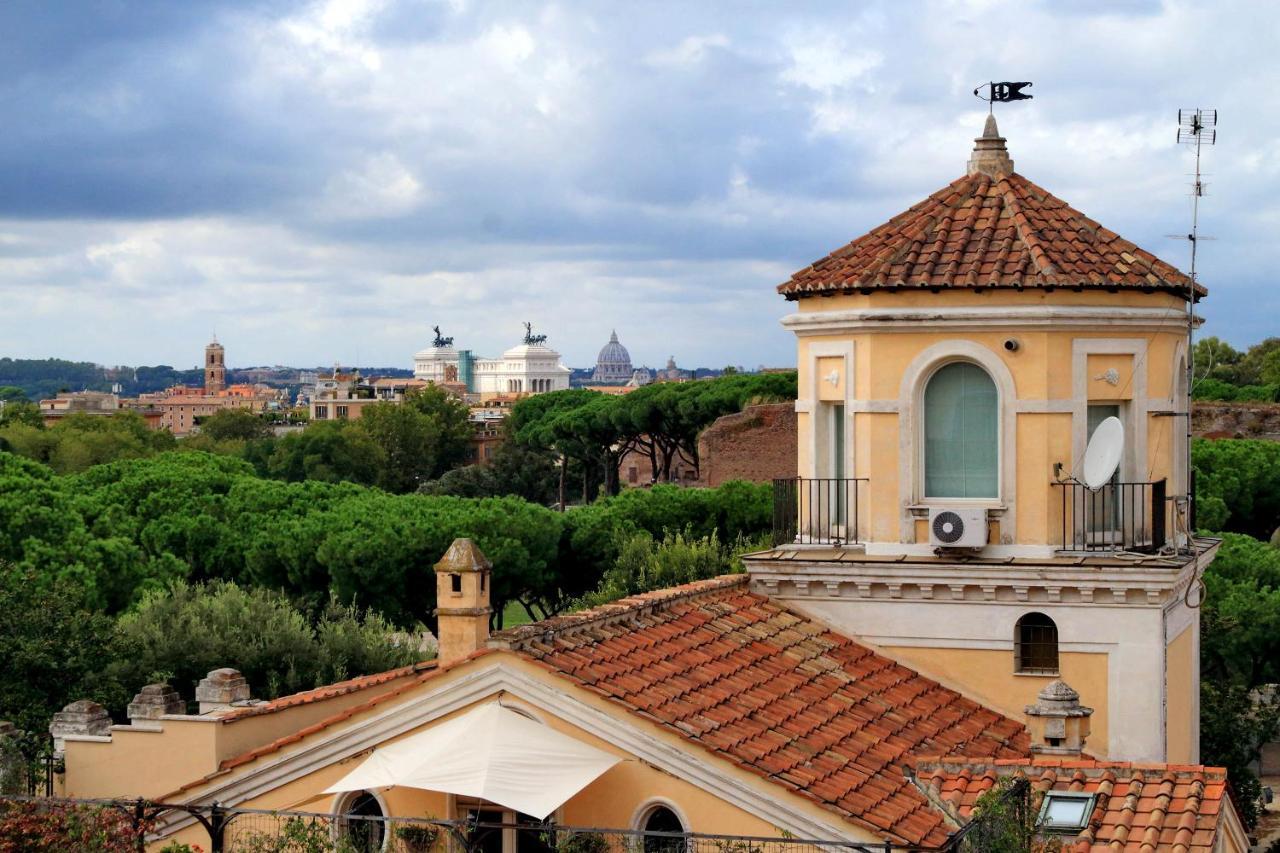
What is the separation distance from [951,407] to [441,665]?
6.13m

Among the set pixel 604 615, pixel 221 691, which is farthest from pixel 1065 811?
pixel 221 691

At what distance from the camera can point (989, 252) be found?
17.9 metres

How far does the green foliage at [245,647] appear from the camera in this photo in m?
28.3

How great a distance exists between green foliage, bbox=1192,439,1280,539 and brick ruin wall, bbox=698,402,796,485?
13.7m

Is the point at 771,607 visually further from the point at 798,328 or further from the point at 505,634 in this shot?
the point at 505,634

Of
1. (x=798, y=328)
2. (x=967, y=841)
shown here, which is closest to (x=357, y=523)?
(x=798, y=328)

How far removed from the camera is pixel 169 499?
50750 mm

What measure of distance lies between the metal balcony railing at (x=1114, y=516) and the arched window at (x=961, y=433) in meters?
0.71

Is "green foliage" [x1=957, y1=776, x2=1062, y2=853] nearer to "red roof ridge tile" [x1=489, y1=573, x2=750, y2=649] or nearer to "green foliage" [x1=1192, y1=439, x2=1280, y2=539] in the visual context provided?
"red roof ridge tile" [x1=489, y1=573, x2=750, y2=649]

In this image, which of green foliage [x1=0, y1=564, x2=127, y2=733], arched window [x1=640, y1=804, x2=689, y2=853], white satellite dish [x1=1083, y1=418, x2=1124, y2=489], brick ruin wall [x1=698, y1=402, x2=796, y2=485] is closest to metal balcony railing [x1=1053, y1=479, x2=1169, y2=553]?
white satellite dish [x1=1083, y1=418, x2=1124, y2=489]

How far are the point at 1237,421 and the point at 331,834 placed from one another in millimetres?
58908

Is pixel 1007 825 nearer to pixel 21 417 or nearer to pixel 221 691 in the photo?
pixel 221 691

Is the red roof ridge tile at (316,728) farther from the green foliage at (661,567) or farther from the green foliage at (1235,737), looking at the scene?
the green foliage at (661,567)

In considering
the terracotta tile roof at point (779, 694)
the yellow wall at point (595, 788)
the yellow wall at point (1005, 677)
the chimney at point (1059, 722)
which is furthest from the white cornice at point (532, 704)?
the yellow wall at point (1005, 677)
